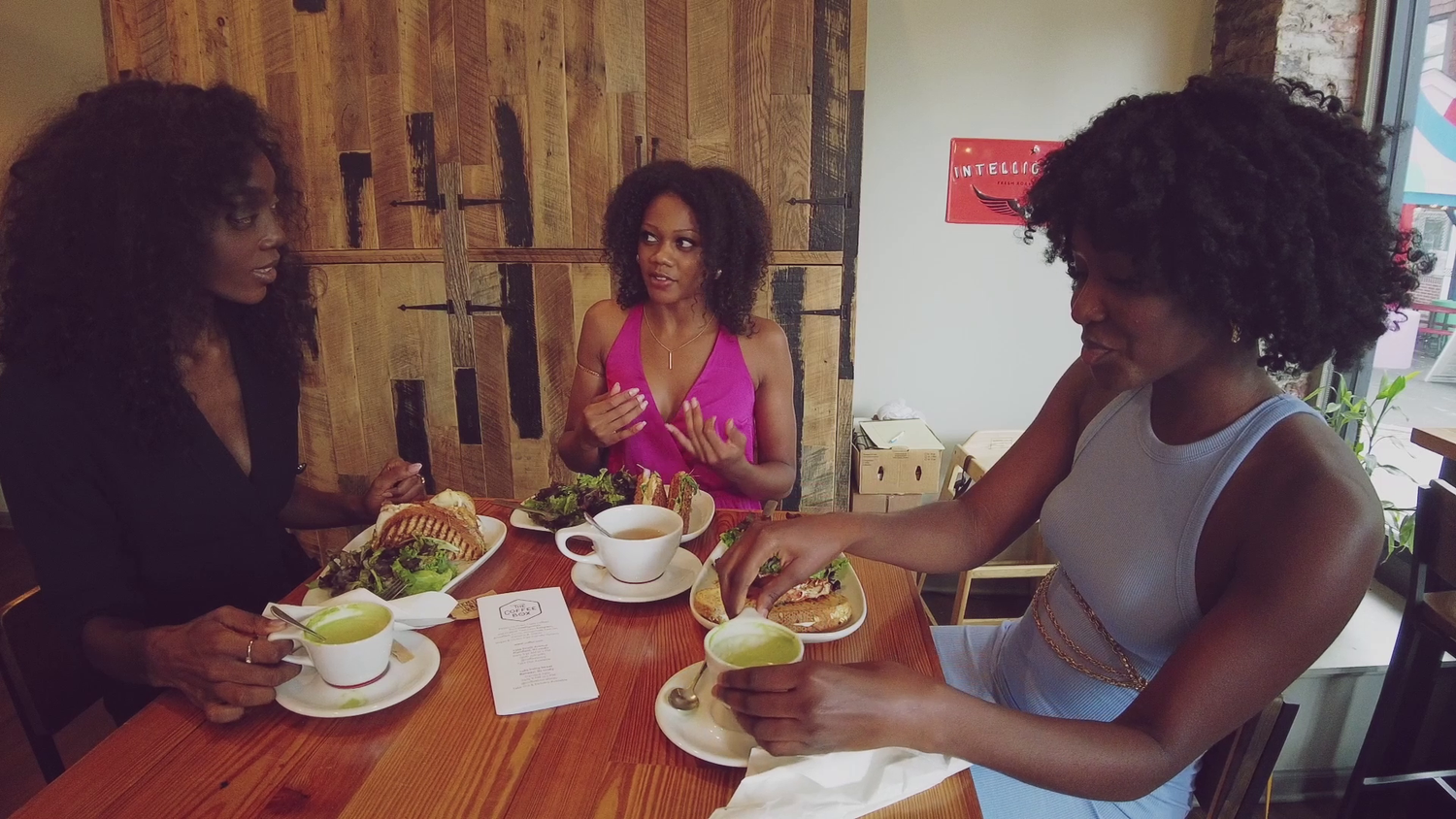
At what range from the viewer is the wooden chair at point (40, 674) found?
3.95ft

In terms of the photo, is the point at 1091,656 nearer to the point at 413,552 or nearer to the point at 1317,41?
the point at 413,552

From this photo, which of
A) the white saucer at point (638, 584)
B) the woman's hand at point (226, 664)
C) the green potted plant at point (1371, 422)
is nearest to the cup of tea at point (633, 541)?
the white saucer at point (638, 584)

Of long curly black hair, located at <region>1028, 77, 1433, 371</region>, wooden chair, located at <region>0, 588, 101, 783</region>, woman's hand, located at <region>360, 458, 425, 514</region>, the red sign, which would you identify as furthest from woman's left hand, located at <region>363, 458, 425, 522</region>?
the red sign

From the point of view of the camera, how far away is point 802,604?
1.29 metres

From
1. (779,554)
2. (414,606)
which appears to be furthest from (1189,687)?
(414,606)

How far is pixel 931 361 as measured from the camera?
356 cm

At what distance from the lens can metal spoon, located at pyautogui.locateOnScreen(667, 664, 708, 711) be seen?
1.02m

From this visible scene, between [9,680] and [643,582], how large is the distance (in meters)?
0.95

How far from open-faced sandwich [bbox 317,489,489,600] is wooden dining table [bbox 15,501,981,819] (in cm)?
19

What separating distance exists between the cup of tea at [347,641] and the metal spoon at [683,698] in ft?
1.24

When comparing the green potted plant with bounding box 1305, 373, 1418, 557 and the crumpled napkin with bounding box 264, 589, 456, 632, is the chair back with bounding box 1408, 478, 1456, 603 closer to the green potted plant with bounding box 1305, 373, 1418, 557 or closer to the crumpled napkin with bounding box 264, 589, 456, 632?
the green potted plant with bounding box 1305, 373, 1418, 557

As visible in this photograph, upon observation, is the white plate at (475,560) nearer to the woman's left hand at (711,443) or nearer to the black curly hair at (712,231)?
the woman's left hand at (711,443)

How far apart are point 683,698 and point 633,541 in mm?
320

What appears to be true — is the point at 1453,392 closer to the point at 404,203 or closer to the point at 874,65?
the point at 874,65
